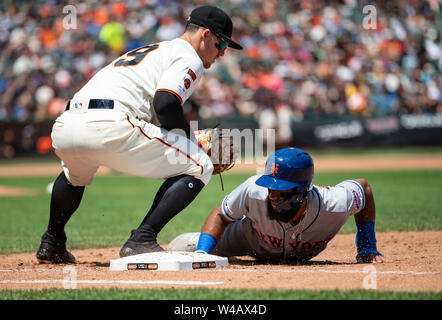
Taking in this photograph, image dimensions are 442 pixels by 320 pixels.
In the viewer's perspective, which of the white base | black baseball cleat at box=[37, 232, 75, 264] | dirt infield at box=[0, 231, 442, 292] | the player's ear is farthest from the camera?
black baseball cleat at box=[37, 232, 75, 264]

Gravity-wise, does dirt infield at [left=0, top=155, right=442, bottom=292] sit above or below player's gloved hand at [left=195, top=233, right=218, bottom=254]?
below

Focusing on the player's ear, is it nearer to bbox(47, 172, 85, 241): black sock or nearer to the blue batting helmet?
the blue batting helmet

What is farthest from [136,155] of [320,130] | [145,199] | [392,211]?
[320,130]

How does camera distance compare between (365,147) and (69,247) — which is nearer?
(69,247)

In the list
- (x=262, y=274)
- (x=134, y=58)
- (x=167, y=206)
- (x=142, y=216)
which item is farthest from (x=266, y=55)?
(x=262, y=274)

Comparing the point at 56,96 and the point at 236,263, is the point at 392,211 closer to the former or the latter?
the point at 236,263

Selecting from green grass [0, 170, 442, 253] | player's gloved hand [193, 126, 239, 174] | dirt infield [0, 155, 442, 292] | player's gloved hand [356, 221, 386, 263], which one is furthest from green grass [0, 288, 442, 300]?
green grass [0, 170, 442, 253]
